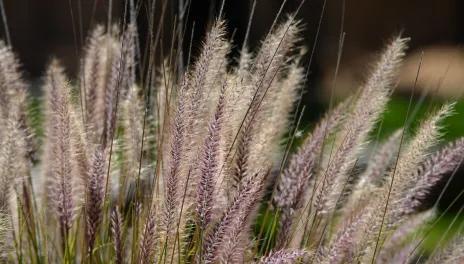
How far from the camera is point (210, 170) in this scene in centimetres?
147

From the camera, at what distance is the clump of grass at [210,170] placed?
1505 millimetres

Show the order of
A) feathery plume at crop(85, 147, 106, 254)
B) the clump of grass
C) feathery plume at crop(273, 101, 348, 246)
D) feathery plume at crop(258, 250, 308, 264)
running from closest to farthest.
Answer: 1. feathery plume at crop(258, 250, 308, 264)
2. the clump of grass
3. feathery plume at crop(85, 147, 106, 254)
4. feathery plume at crop(273, 101, 348, 246)

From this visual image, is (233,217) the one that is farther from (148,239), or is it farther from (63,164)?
(63,164)

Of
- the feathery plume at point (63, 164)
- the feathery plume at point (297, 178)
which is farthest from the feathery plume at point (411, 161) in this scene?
the feathery plume at point (63, 164)

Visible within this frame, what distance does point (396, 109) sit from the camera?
6.44 meters

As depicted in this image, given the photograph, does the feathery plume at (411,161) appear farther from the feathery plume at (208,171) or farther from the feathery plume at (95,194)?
the feathery plume at (95,194)

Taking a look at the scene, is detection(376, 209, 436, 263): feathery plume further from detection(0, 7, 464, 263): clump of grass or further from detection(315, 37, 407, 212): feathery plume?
detection(315, 37, 407, 212): feathery plume

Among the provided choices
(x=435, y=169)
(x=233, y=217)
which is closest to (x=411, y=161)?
(x=435, y=169)

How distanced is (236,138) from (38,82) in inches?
241

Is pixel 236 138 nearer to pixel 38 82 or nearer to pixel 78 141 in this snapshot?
pixel 78 141

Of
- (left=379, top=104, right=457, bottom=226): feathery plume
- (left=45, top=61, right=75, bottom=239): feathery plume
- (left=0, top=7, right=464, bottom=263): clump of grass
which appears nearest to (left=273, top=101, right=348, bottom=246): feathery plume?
(left=0, top=7, right=464, bottom=263): clump of grass

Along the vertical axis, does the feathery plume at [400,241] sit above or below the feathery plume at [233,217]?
below

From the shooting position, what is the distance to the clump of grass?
150cm

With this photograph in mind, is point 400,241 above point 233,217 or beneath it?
beneath
